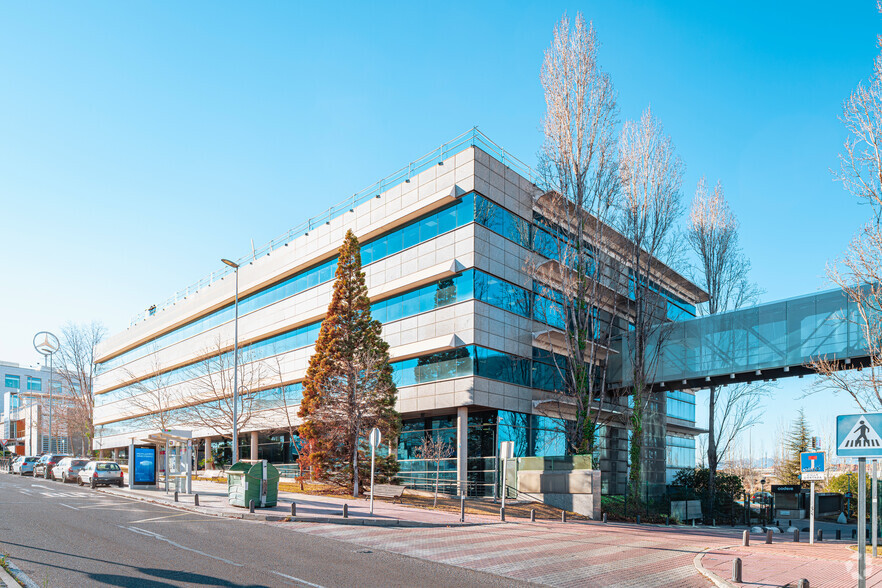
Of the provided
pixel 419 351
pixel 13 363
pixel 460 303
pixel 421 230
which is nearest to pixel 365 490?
pixel 419 351

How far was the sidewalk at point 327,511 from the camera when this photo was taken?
20.1 meters

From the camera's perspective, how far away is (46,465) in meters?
46.7

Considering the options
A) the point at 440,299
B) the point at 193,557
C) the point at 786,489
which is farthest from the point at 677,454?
the point at 193,557

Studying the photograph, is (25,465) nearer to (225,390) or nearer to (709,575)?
(225,390)

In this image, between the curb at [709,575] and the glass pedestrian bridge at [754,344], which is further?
the glass pedestrian bridge at [754,344]

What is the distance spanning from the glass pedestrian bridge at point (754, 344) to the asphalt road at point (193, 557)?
20.4 meters

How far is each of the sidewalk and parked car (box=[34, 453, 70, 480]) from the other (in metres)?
22.1

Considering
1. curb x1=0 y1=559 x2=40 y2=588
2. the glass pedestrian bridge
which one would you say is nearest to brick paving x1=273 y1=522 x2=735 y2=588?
curb x1=0 y1=559 x2=40 y2=588

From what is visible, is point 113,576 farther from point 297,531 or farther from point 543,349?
point 543,349

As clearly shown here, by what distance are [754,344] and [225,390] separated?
101ft

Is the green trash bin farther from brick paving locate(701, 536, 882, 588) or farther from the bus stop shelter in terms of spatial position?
brick paving locate(701, 536, 882, 588)

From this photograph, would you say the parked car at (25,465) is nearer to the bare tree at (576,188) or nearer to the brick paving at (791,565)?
the bare tree at (576,188)

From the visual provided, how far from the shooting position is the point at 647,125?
1473 inches

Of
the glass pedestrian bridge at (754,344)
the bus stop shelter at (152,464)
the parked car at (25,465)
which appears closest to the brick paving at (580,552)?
the bus stop shelter at (152,464)
